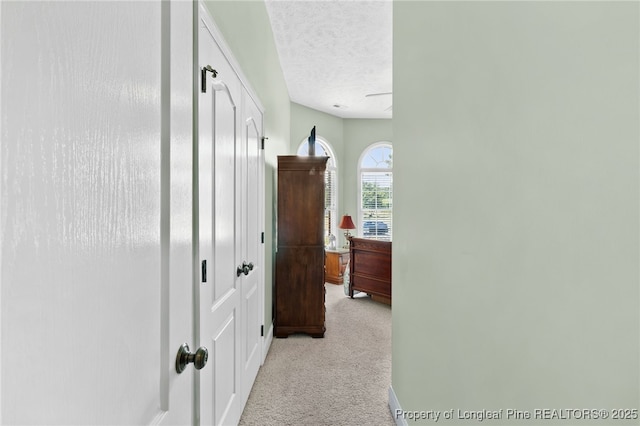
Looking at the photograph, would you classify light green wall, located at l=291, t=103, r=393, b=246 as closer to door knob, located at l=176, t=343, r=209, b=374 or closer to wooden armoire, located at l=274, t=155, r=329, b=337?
wooden armoire, located at l=274, t=155, r=329, b=337

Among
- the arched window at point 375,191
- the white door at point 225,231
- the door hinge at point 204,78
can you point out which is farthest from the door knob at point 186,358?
the arched window at point 375,191

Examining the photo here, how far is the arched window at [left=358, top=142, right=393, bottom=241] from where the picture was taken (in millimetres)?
6852

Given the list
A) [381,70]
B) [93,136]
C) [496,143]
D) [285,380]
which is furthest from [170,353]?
[381,70]

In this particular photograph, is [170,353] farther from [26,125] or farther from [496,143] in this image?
[496,143]

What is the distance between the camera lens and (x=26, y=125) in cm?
35

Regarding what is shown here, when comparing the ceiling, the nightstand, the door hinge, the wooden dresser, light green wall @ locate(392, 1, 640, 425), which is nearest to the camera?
light green wall @ locate(392, 1, 640, 425)

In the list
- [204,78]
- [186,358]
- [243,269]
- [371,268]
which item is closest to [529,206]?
[186,358]

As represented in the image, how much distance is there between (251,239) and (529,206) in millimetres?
1781

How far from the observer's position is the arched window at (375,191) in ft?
22.5

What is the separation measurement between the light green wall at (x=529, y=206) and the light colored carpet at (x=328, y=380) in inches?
27.1

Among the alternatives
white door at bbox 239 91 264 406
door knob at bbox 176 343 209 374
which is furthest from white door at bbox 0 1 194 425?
white door at bbox 239 91 264 406

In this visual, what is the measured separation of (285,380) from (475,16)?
8.04 feet

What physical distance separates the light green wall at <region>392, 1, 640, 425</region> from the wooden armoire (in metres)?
1.83

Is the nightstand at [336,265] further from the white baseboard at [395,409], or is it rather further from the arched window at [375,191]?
the white baseboard at [395,409]
